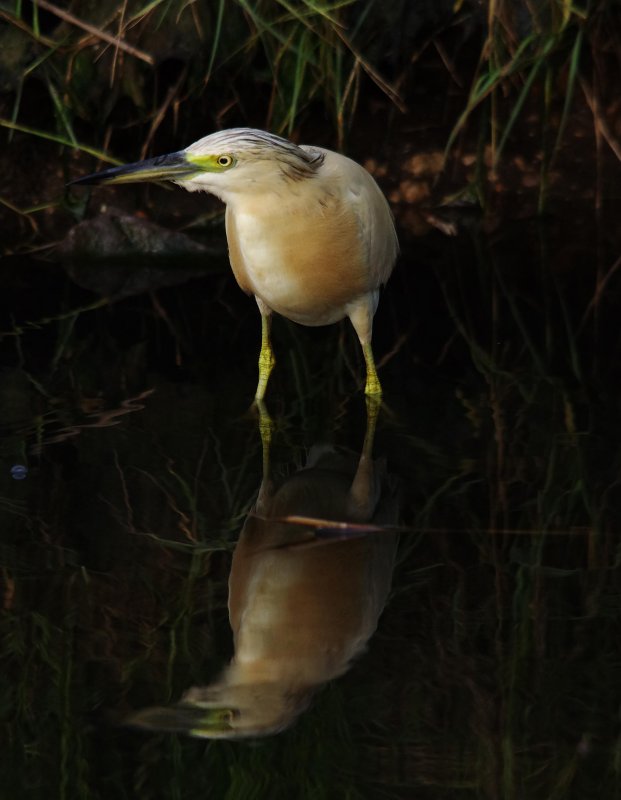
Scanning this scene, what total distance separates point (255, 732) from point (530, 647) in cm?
59

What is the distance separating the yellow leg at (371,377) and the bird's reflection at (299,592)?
0.41 m

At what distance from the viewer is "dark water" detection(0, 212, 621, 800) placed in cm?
263

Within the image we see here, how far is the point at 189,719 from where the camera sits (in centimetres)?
272

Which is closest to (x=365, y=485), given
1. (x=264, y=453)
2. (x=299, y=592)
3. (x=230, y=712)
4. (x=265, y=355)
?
(x=264, y=453)

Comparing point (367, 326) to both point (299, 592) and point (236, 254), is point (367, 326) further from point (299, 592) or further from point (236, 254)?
point (299, 592)

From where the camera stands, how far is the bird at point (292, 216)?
12.5 feet

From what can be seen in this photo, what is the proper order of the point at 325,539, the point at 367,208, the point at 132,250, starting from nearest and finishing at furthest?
the point at 325,539 → the point at 367,208 → the point at 132,250

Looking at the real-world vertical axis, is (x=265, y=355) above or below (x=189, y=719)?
below

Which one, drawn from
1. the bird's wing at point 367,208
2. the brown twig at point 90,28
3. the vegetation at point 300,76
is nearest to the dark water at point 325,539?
A: the bird's wing at point 367,208

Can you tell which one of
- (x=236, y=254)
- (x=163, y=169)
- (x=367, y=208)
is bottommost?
(x=236, y=254)

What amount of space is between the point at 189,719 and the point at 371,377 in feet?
5.99

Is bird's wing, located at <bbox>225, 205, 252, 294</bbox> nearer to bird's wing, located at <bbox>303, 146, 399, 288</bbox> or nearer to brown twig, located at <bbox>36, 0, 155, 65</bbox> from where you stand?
bird's wing, located at <bbox>303, 146, 399, 288</bbox>

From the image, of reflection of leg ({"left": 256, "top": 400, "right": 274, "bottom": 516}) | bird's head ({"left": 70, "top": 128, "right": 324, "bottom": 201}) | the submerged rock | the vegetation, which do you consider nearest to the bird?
bird's head ({"left": 70, "top": 128, "right": 324, "bottom": 201})

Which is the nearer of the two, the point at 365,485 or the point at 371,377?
the point at 365,485
